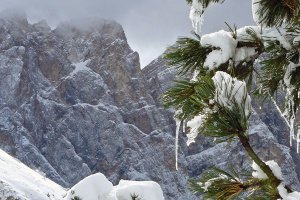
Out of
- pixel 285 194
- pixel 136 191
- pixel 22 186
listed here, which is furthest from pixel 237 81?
pixel 22 186

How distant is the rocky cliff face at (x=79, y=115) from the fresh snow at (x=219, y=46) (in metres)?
150

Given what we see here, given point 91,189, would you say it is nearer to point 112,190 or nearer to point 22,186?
point 112,190

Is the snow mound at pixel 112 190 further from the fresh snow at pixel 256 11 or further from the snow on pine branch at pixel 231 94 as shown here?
the snow on pine branch at pixel 231 94

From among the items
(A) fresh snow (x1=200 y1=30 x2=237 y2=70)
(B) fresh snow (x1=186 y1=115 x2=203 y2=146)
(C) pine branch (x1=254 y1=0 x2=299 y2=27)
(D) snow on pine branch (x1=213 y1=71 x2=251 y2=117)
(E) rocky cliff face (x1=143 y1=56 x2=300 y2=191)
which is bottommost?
(E) rocky cliff face (x1=143 y1=56 x2=300 y2=191)

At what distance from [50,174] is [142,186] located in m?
141

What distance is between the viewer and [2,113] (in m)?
161

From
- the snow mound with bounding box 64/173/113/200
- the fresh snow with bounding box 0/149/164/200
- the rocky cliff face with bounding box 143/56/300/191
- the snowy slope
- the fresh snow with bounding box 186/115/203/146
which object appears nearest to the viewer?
the fresh snow with bounding box 186/115/203/146

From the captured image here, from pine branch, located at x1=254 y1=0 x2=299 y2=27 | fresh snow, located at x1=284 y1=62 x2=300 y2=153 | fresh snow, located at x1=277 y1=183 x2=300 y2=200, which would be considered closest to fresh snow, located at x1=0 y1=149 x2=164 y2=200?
fresh snow, located at x1=284 y1=62 x2=300 y2=153

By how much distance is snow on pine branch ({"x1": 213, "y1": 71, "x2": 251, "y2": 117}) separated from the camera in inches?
90.0

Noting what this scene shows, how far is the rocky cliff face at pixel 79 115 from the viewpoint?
15925 centimetres

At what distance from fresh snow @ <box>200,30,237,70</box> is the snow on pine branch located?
0.52 metres

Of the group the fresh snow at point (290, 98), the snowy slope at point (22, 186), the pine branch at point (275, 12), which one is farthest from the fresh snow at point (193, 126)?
the snowy slope at point (22, 186)

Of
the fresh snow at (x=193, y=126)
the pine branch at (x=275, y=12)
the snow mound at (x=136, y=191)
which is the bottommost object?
the snow mound at (x=136, y=191)

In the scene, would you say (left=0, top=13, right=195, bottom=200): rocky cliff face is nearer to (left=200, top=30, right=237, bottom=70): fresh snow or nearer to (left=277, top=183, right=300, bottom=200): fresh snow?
(left=200, top=30, right=237, bottom=70): fresh snow
